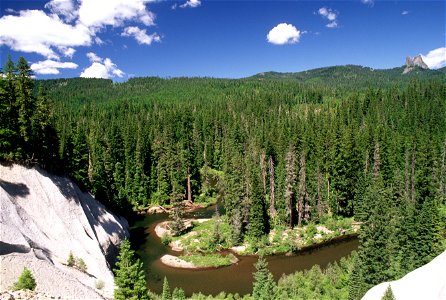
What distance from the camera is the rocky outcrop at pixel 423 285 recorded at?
808 inches

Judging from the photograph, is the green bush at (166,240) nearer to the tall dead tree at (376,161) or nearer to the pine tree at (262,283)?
the pine tree at (262,283)

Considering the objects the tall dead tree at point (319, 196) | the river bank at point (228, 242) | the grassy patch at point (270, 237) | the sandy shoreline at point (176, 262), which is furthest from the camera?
the tall dead tree at point (319, 196)

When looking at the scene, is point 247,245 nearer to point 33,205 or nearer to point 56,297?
point 33,205

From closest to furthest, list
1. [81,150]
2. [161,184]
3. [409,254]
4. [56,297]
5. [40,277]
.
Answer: [56,297] → [40,277] → [409,254] → [81,150] → [161,184]

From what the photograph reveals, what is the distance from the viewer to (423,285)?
2222cm

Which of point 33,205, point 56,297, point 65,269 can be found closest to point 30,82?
point 33,205

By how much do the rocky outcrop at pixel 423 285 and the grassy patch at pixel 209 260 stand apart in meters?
27.8

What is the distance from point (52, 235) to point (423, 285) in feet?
120

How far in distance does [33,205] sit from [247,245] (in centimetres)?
3182

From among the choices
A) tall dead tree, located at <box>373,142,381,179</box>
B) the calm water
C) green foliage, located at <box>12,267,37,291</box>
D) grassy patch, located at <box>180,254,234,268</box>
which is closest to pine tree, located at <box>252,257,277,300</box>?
the calm water

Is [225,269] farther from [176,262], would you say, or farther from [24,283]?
[24,283]

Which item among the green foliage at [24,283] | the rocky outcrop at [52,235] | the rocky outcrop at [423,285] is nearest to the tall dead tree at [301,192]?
the rocky outcrop at [52,235]

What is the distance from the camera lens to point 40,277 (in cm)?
2784

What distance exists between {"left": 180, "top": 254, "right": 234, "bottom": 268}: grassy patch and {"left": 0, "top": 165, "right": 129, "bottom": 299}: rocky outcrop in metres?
11.3
